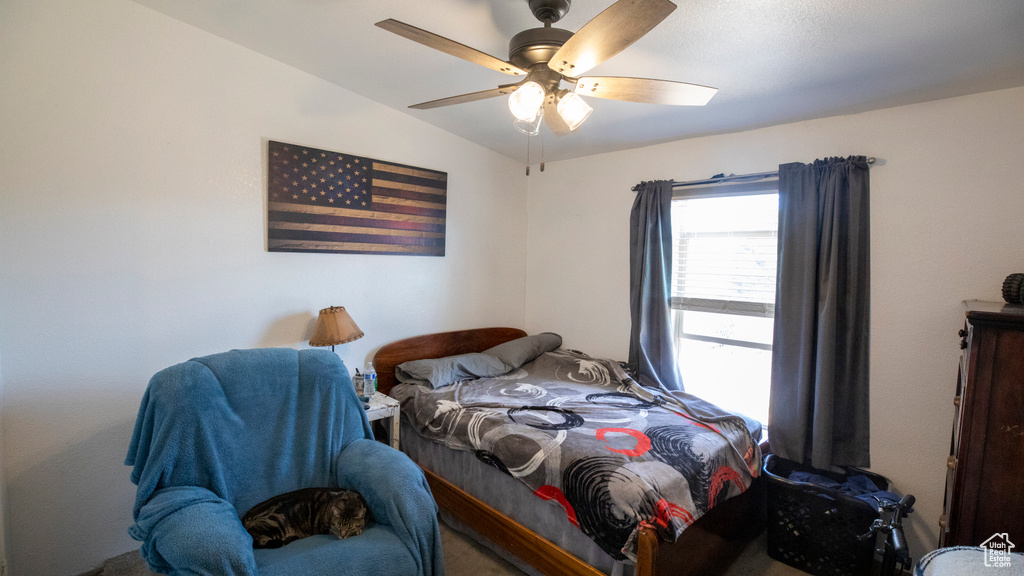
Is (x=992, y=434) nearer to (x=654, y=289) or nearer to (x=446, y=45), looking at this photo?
(x=654, y=289)

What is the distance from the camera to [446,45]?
1436mm

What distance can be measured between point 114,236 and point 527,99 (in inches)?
78.5

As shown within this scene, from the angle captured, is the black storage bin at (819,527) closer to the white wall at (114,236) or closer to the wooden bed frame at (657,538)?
the wooden bed frame at (657,538)

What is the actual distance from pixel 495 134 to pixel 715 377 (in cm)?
229

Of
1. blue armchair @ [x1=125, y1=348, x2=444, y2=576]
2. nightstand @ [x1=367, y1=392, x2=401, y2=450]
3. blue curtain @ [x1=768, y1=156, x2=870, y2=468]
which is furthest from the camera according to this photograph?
nightstand @ [x1=367, y1=392, x2=401, y2=450]

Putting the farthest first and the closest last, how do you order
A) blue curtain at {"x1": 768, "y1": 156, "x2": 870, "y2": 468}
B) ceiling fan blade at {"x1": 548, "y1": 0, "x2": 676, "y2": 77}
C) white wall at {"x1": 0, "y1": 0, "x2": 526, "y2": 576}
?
blue curtain at {"x1": 768, "y1": 156, "x2": 870, "y2": 468}, white wall at {"x1": 0, "y1": 0, "x2": 526, "y2": 576}, ceiling fan blade at {"x1": 548, "y1": 0, "x2": 676, "y2": 77}

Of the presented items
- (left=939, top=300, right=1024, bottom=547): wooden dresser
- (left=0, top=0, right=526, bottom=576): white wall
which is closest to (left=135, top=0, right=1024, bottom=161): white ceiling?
(left=0, top=0, right=526, bottom=576): white wall

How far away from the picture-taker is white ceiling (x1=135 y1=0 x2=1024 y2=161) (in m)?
1.63

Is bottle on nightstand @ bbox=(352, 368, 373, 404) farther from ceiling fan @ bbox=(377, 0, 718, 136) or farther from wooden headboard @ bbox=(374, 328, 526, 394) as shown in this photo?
ceiling fan @ bbox=(377, 0, 718, 136)

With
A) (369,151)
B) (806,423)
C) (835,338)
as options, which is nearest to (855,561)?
(806,423)

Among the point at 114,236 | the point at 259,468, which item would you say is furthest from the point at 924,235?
the point at 114,236

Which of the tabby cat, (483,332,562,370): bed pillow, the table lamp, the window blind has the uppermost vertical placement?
the window blind

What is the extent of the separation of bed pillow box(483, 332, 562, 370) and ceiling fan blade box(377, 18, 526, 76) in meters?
2.20

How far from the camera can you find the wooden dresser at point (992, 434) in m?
1.45
